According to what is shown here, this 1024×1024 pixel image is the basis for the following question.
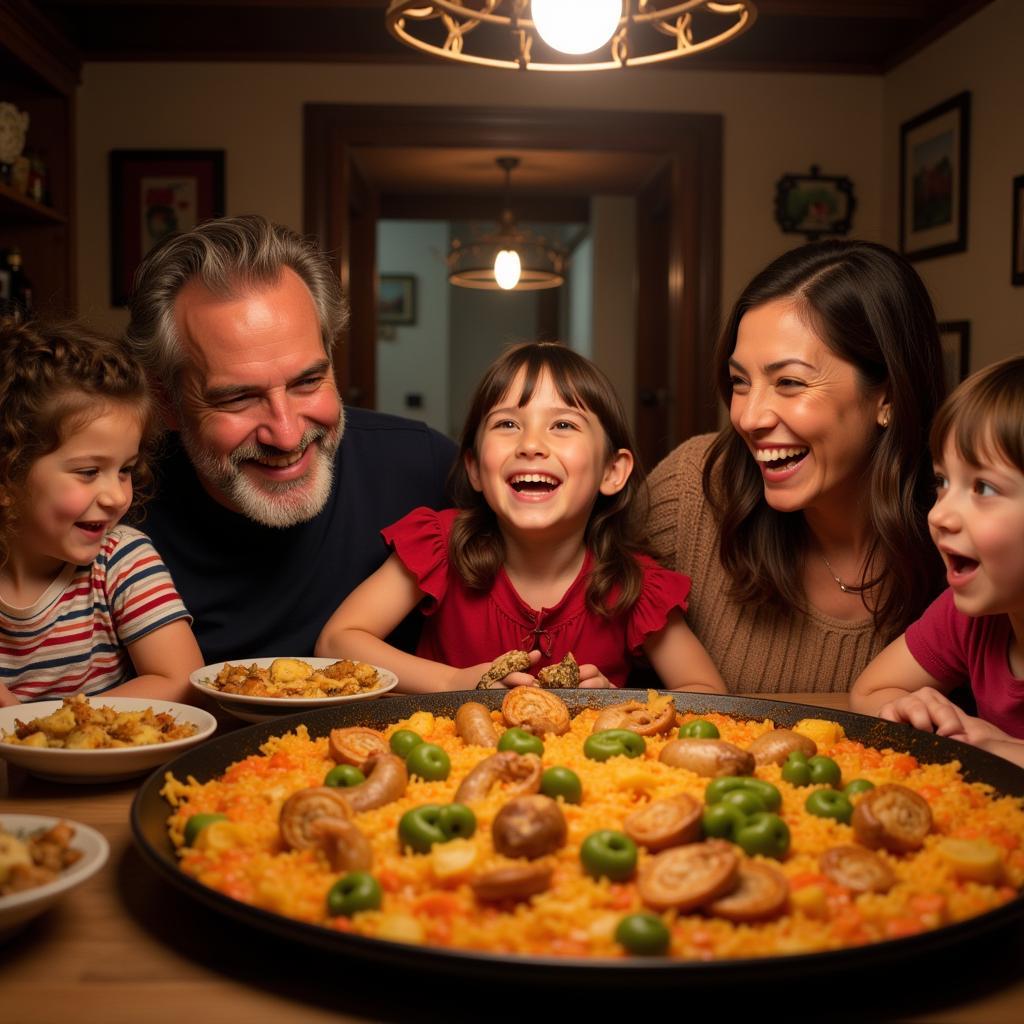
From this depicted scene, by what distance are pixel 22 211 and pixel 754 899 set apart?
4.38m

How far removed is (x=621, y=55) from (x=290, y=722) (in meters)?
1.77

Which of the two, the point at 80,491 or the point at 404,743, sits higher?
the point at 80,491

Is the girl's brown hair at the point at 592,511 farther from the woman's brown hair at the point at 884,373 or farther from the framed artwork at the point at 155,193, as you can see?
the framed artwork at the point at 155,193

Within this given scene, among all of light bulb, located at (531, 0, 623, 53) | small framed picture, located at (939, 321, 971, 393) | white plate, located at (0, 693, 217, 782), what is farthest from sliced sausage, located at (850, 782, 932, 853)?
small framed picture, located at (939, 321, 971, 393)

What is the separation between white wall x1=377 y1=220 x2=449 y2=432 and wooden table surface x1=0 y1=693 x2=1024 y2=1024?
9943mm

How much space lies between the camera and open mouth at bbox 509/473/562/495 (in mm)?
1949

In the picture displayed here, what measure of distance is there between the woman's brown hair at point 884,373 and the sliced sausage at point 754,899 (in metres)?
1.21

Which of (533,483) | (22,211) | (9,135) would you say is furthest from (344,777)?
(22,211)

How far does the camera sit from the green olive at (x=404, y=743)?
112cm

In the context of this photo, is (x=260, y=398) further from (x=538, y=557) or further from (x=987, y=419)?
(x=987, y=419)

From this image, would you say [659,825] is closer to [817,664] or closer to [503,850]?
[503,850]

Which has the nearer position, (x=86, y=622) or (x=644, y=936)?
(x=644, y=936)

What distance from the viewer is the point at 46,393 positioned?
5.41 ft

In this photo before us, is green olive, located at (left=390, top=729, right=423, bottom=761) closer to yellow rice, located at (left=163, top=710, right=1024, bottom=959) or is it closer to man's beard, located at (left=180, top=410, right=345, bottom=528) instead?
yellow rice, located at (left=163, top=710, right=1024, bottom=959)
